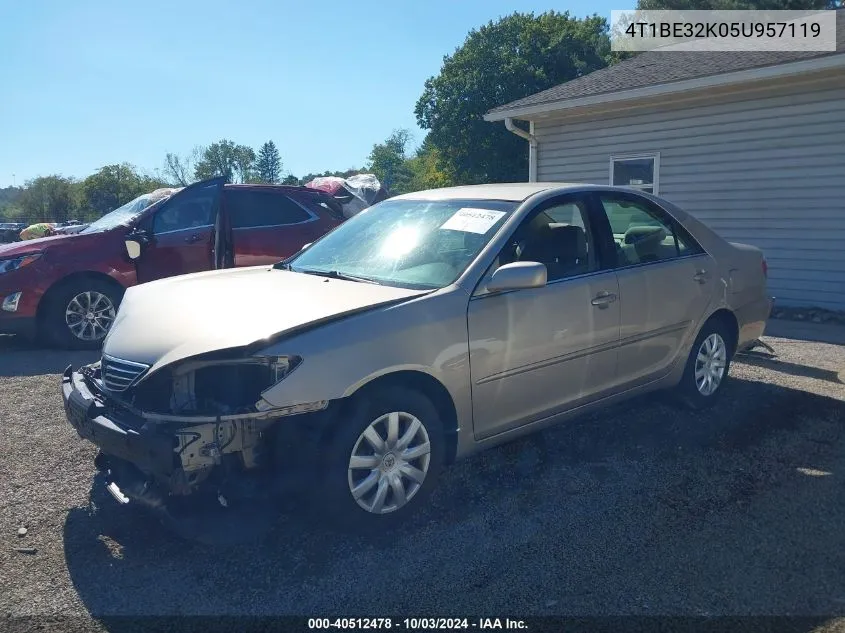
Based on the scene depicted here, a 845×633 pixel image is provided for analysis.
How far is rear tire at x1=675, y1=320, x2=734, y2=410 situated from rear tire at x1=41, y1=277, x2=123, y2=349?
5786 mm

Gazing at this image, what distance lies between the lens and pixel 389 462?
3.31 meters

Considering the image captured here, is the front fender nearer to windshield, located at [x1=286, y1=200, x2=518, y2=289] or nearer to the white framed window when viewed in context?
windshield, located at [x1=286, y1=200, x2=518, y2=289]

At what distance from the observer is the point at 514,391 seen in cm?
378

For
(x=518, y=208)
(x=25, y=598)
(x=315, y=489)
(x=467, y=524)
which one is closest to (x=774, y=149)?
(x=518, y=208)

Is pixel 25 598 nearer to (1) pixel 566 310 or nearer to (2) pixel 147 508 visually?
(2) pixel 147 508

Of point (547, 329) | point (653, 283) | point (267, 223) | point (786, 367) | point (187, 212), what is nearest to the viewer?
point (547, 329)

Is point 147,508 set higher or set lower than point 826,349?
higher

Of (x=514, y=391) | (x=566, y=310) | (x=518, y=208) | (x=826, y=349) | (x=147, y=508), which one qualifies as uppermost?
(x=518, y=208)

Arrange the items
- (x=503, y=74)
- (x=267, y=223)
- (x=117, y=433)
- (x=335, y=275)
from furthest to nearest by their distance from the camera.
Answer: (x=503, y=74), (x=267, y=223), (x=335, y=275), (x=117, y=433)

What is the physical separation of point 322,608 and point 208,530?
668mm

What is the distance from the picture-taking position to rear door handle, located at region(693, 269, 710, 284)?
16.4ft

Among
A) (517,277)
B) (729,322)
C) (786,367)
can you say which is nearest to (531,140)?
(786,367)

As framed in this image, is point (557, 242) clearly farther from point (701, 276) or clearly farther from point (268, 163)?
point (268, 163)

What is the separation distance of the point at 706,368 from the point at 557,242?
1839 mm
